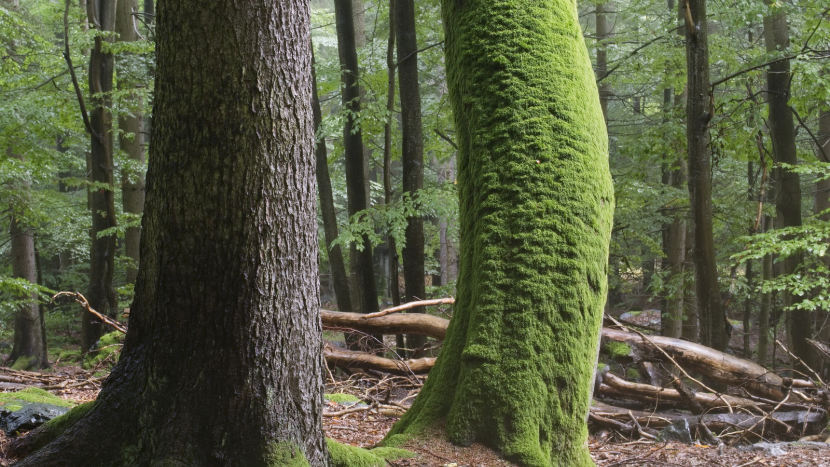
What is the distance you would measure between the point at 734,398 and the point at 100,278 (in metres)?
9.43

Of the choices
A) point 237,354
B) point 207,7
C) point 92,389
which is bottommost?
point 92,389

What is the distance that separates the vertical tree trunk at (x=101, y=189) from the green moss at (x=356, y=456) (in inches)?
292

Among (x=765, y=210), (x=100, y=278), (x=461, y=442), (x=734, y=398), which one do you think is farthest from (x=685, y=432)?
(x=100, y=278)

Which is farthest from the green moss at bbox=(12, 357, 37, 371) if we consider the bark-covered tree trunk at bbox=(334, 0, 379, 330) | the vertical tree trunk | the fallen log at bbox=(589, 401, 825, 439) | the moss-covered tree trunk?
the fallen log at bbox=(589, 401, 825, 439)

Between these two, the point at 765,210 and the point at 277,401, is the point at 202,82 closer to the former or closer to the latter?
the point at 277,401

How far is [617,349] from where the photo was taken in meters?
5.67

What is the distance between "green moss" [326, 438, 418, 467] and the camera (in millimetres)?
2371

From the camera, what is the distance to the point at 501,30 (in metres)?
3.33

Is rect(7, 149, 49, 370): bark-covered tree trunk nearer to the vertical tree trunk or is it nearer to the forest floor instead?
the vertical tree trunk

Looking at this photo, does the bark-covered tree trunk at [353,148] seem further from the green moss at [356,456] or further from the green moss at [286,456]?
the green moss at [286,456]

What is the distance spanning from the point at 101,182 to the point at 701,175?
28.9 ft

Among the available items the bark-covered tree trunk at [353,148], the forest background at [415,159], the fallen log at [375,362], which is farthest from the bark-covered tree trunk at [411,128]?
the fallen log at [375,362]

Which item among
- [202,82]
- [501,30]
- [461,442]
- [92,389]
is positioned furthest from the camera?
[92,389]

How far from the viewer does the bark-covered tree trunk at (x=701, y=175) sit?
6.32 metres
